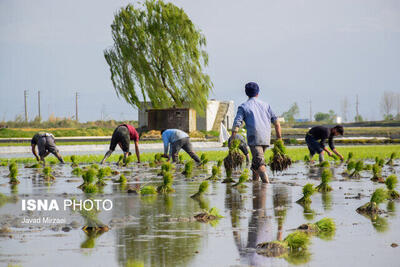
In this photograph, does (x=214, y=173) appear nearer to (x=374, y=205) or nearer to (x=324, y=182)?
(x=324, y=182)

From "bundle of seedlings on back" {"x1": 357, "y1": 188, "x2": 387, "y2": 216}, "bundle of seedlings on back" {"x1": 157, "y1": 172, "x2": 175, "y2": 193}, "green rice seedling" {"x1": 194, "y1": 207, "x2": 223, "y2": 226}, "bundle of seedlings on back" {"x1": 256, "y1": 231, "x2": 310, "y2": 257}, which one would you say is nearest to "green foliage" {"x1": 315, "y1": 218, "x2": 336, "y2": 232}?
"bundle of seedlings on back" {"x1": 256, "y1": 231, "x2": 310, "y2": 257}

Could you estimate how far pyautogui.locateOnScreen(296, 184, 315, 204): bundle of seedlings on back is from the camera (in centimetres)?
966

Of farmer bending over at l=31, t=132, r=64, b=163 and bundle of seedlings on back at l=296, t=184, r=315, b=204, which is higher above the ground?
farmer bending over at l=31, t=132, r=64, b=163

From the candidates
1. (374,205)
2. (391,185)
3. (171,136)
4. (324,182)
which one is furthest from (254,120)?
(171,136)

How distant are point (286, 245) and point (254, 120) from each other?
6279mm

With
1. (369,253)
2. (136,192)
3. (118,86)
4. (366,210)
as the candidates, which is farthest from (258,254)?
(118,86)

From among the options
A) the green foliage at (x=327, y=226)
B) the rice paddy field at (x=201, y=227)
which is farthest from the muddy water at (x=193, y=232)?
the green foliage at (x=327, y=226)

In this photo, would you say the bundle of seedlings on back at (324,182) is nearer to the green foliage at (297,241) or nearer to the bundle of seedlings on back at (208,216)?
the bundle of seedlings on back at (208,216)

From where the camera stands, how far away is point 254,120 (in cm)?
1218

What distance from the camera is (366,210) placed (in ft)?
28.7

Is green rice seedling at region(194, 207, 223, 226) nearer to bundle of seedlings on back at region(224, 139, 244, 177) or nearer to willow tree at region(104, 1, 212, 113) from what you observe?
bundle of seedlings on back at region(224, 139, 244, 177)

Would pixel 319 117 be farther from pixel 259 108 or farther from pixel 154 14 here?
pixel 259 108

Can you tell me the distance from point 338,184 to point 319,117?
18852cm

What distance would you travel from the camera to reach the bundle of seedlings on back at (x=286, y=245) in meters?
5.95
